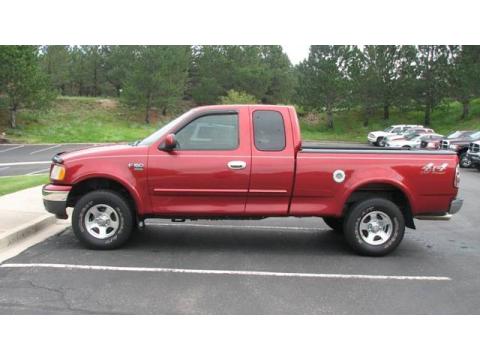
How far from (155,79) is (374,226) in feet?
125

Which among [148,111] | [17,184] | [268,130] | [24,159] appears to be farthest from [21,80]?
[268,130]

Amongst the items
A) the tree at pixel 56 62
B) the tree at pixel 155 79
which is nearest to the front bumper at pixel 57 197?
the tree at pixel 155 79

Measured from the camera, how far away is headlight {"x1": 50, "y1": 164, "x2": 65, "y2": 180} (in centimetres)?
606

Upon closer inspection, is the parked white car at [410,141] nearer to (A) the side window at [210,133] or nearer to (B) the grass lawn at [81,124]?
(B) the grass lawn at [81,124]

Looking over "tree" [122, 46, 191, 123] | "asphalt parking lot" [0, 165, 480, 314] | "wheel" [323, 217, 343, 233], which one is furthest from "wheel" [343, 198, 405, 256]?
"tree" [122, 46, 191, 123]

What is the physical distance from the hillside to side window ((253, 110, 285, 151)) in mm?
29819

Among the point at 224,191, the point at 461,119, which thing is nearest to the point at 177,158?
the point at 224,191

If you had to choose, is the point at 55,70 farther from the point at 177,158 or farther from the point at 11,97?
the point at 177,158

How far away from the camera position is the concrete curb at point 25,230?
6180 millimetres

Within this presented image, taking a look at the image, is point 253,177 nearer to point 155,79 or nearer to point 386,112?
point 155,79

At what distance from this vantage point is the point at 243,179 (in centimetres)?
596

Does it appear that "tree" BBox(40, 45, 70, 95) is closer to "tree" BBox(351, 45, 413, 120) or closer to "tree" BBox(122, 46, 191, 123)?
"tree" BBox(122, 46, 191, 123)

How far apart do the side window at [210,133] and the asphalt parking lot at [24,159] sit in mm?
11551

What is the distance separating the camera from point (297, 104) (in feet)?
169
